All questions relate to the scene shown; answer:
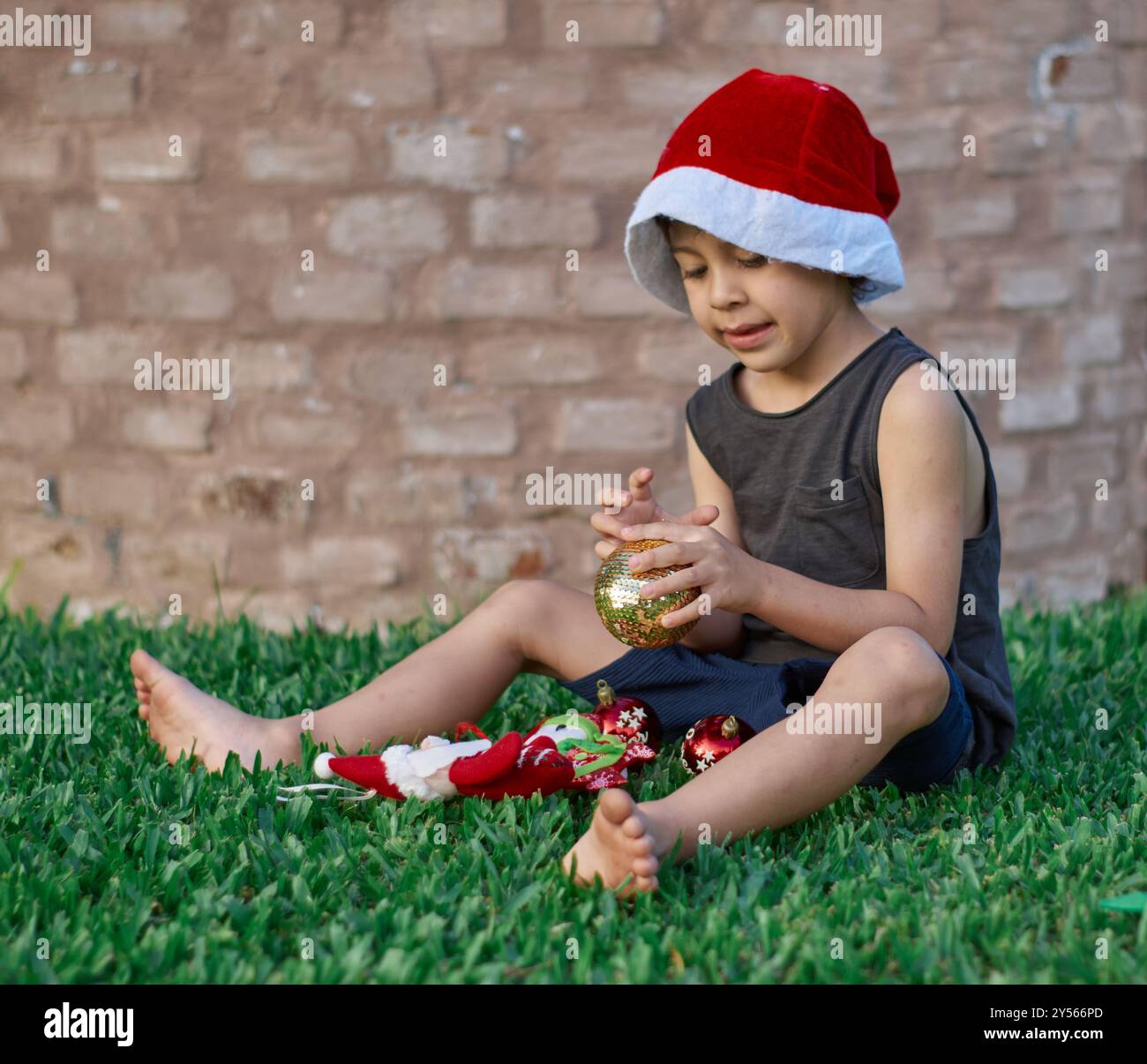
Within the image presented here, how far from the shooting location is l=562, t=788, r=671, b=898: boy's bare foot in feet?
6.35

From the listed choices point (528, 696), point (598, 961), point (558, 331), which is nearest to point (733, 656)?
point (528, 696)

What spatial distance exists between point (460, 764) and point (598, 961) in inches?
24.4

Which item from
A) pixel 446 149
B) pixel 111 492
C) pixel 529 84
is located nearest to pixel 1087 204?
pixel 529 84

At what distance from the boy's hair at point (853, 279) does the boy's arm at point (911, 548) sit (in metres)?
0.25

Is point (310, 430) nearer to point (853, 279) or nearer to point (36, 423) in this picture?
point (36, 423)

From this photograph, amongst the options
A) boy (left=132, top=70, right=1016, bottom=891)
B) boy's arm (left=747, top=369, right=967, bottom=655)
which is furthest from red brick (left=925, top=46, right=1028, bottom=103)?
boy's arm (left=747, top=369, right=967, bottom=655)

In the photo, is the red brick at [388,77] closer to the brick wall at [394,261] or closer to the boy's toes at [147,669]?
the brick wall at [394,261]

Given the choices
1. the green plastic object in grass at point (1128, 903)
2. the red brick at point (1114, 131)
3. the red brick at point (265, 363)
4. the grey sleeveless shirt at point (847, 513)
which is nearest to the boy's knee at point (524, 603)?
the grey sleeveless shirt at point (847, 513)

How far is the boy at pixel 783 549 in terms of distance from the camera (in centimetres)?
219

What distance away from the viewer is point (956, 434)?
2416mm

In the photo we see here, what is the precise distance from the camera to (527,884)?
6.79ft

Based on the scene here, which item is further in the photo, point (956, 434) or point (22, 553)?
point (22, 553)

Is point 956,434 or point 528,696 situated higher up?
point 956,434
